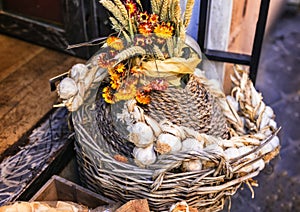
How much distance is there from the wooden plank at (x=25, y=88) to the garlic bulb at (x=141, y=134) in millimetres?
530

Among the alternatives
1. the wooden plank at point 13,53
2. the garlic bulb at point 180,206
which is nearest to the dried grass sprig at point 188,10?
the garlic bulb at point 180,206

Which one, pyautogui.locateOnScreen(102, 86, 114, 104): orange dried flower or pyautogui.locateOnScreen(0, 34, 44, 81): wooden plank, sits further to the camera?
pyautogui.locateOnScreen(0, 34, 44, 81): wooden plank

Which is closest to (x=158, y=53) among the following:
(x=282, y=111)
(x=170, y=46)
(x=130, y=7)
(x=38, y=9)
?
(x=170, y=46)

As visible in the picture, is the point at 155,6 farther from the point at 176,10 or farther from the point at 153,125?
the point at 153,125

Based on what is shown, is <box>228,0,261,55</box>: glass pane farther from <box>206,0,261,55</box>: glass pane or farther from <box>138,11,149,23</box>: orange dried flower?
<box>138,11,149,23</box>: orange dried flower

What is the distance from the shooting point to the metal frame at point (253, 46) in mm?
1700

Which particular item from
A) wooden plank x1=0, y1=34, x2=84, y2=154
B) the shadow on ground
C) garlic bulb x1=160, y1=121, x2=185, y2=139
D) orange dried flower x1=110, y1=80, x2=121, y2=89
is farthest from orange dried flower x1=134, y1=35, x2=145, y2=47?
the shadow on ground

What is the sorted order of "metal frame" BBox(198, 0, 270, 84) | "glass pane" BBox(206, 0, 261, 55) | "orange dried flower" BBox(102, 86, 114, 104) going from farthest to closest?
"glass pane" BBox(206, 0, 261, 55) → "metal frame" BBox(198, 0, 270, 84) → "orange dried flower" BBox(102, 86, 114, 104)

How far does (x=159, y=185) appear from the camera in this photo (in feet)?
4.45

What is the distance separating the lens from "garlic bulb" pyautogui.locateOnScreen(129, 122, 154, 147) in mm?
1351

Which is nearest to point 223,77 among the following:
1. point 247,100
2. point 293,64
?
point 247,100

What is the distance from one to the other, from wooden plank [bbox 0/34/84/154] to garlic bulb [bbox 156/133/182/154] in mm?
576

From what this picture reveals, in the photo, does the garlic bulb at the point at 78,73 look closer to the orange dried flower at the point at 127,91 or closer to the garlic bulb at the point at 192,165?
the orange dried flower at the point at 127,91

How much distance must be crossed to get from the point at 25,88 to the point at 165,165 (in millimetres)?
793
